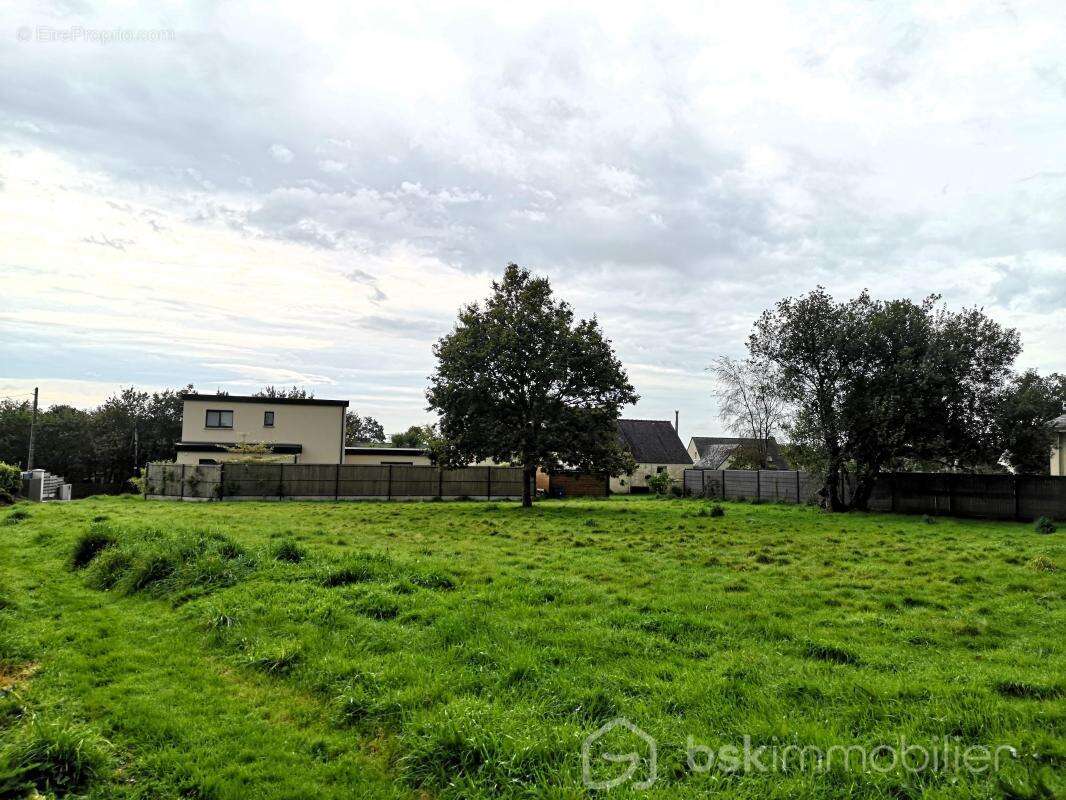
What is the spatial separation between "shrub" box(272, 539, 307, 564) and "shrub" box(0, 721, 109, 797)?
5596mm

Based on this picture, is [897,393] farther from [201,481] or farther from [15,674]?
[201,481]

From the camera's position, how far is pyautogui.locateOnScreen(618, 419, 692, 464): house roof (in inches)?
2037

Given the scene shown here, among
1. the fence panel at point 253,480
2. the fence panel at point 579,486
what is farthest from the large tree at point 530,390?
the fence panel at point 579,486

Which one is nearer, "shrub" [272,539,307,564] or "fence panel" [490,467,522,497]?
"shrub" [272,539,307,564]

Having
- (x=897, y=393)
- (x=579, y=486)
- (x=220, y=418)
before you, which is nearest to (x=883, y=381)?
(x=897, y=393)

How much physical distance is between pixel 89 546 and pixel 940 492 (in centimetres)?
2734

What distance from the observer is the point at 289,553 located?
390 inches

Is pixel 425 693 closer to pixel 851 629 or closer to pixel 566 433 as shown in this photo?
pixel 851 629

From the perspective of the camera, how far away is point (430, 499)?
3184cm

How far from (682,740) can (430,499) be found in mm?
28711

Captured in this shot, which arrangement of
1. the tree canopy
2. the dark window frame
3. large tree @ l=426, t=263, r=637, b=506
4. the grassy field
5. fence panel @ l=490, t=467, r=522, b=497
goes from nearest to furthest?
the grassy field, large tree @ l=426, t=263, r=637, b=506, fence panel @ l=490, t=467, r=522, b=497, the dark window frame, the tree canopy

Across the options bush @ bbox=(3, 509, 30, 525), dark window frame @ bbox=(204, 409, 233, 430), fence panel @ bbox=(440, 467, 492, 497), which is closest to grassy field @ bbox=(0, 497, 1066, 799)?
bush @ bbox=(3, 509, 30, 525)

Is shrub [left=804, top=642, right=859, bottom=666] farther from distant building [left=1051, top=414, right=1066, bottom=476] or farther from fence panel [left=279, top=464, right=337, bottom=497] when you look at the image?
fence panel [left=279, top=464, right=337, bottom=497]

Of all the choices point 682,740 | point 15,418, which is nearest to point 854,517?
point 682,740
